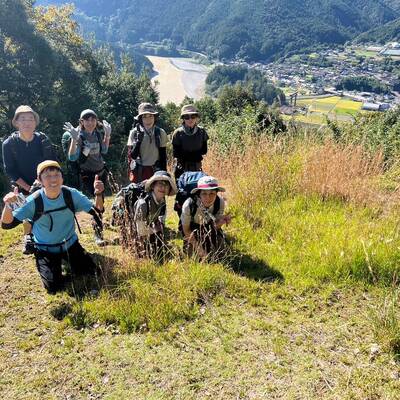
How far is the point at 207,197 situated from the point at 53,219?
178 centimetres

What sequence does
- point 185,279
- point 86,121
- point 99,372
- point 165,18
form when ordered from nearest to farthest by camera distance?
point 99,372
point 185,279
point 86,121
point 165,18

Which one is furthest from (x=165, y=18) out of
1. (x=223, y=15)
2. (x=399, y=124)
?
(x=399, y=124)

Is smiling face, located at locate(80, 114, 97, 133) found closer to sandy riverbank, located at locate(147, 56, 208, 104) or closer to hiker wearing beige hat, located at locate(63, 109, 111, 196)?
hiker wearing beige hat, located at locate(63, 109, 111, 196)

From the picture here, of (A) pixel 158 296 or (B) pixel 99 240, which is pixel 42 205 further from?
(A) pixel 158 296

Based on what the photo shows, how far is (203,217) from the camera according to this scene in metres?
4.53

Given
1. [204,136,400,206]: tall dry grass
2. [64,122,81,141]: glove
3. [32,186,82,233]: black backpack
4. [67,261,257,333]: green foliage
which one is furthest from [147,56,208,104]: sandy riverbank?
[67,261,257,333]: green foliage

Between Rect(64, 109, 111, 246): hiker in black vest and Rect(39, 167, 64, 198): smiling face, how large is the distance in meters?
1.32

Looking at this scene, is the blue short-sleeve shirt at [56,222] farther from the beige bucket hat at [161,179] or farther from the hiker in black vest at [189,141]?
the hiker in black vest at [189,141]

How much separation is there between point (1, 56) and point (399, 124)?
1634cm

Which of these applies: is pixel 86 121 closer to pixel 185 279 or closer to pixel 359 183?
pixel 185 279

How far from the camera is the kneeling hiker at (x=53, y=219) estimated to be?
13.1 feet

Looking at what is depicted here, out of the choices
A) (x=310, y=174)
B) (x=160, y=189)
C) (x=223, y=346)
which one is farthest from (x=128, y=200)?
(x=310, y=174)

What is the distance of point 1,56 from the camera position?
16609 mm

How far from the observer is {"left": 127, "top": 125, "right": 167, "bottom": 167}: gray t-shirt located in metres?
5.67
